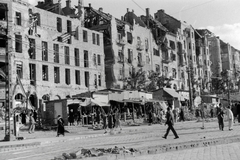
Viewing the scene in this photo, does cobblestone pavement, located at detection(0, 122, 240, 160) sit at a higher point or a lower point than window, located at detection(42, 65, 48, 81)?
lower

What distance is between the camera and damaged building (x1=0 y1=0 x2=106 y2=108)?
4166 centimetres

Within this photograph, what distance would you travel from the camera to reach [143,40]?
65.2m

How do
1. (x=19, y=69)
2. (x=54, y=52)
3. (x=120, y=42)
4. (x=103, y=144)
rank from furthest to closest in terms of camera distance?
(x=120, y=42) < (x=54, y=52) < (x=19, y=69) < (x=103, y=144)

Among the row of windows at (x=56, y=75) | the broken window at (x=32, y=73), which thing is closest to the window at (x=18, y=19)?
the row of windows at (x=56, y=75)

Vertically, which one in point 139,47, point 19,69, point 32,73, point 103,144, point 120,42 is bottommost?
point 103,144

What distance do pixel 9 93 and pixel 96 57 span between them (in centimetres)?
3266

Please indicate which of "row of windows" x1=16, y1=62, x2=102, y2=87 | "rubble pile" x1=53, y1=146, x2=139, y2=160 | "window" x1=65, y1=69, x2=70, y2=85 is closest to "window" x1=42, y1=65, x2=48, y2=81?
"row of windows" x1=16, y1=62, x2=102, y2=87

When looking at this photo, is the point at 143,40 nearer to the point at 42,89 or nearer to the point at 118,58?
the point at 118,58

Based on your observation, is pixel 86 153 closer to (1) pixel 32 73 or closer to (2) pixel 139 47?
(1) pixel 32 73

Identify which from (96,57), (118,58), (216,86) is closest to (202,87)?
A: (216,86)

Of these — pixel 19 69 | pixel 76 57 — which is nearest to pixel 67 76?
pixel 76 57

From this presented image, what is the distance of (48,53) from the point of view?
1821 inches

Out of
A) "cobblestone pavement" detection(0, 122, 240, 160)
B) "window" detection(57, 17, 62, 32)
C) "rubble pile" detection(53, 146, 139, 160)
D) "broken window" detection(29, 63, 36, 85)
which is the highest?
"window" detection(57, 17, 62, 32)

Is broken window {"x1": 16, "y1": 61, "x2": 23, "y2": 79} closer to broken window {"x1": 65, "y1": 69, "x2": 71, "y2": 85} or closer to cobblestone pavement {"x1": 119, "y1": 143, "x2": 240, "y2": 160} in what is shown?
broken window {"x1": 65, "y1": 69, "x2": 71, "y2": 85}
